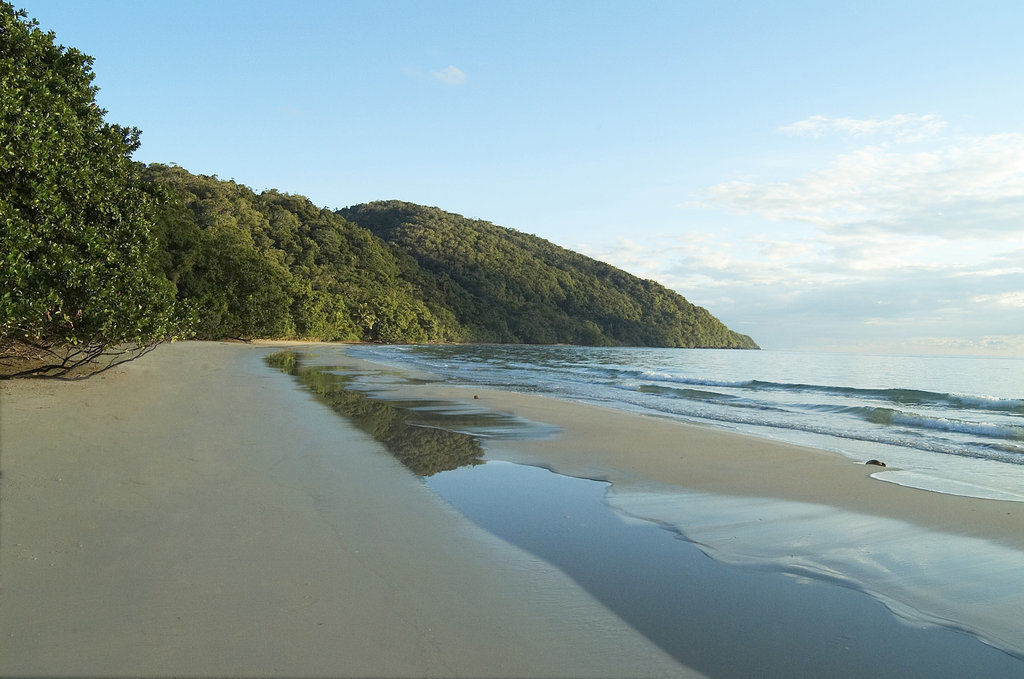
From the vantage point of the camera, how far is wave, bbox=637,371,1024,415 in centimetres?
1748

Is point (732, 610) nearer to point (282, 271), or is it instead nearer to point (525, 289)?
point (282, 271)

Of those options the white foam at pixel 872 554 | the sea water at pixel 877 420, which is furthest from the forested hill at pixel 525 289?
the white foam at pixel 872 554

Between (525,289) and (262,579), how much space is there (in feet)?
437

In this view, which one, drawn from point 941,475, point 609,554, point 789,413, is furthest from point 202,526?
point 789,413

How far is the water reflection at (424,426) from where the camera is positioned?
7453 mm

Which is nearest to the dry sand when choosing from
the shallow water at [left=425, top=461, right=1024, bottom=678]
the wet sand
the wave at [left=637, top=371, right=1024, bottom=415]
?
the shallow water at [left=425, top=461, right=1024, bottom=678]

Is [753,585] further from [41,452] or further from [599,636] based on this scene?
[41,452]

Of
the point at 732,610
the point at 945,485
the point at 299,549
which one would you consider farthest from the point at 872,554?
the point at 299,549

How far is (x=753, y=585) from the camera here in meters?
3.63

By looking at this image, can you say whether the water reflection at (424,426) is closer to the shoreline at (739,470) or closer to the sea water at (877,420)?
the shoreline at (739,470)

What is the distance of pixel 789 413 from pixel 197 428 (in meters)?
13.4

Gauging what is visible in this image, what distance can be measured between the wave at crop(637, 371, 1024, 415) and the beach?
13158 mm

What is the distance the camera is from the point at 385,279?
342 feet

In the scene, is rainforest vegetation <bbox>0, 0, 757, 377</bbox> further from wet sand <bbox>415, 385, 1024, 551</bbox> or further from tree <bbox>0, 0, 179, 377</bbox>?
wet sand <bbox>415, 385, 1024, 551</bbox>
